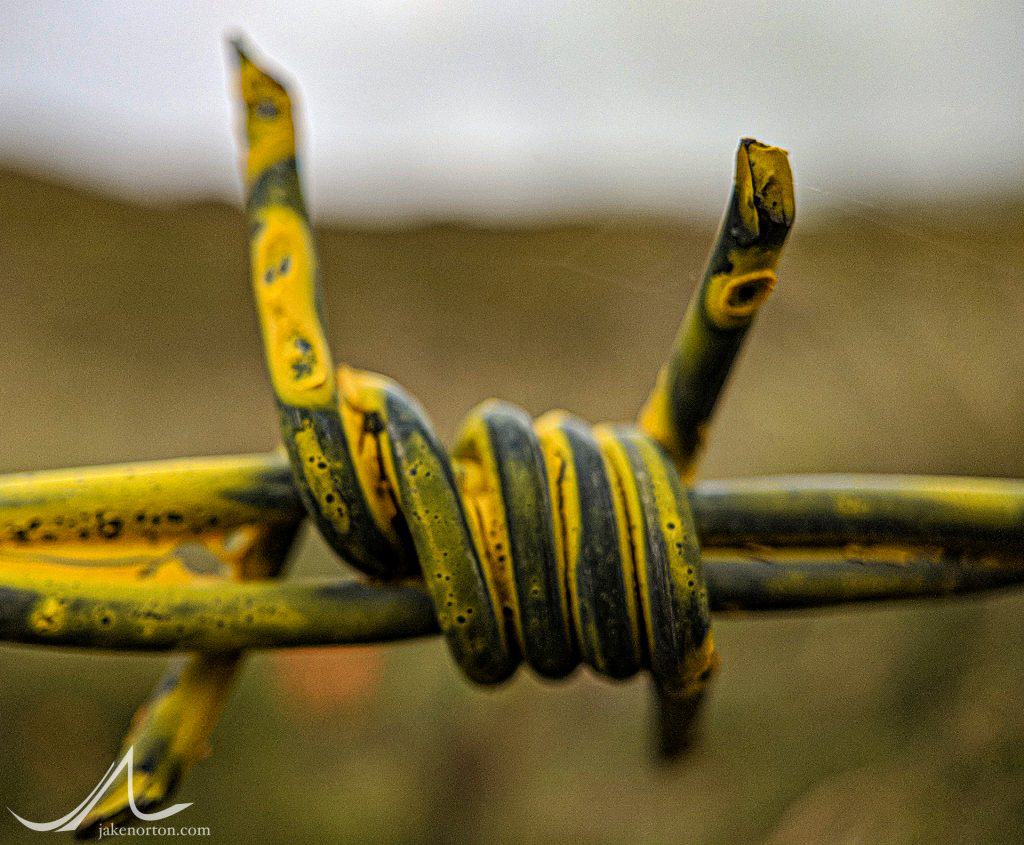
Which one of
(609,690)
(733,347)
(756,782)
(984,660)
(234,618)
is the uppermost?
(733,347)

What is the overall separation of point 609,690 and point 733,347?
111 centimetres

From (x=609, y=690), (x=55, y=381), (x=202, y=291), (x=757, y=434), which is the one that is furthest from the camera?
(x=202, y=291)

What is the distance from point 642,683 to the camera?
1.28 m

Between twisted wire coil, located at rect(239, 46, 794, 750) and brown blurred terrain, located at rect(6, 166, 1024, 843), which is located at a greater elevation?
twisted wire coil, located at rect(239, 46, 794, 750)

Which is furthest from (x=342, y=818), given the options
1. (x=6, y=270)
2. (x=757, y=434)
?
(x=6, y=270)

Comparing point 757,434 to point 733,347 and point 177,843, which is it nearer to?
point 177,843

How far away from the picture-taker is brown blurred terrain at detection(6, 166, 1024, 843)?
2.77 feet

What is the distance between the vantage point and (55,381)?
7.02ft

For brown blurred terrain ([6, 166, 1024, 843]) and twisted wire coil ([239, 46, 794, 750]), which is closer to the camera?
twisted wire coil ([239, 46, 794, 750])

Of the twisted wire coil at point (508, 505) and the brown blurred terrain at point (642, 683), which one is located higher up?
the twisted wire coil at point (508, 505)

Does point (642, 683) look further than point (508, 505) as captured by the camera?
Yes

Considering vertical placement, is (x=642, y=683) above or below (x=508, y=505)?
below

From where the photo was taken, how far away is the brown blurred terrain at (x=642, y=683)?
33.2 inches

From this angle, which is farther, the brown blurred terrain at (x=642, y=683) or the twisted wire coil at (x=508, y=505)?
the brown blurred terrain at (x=642, y=683)
